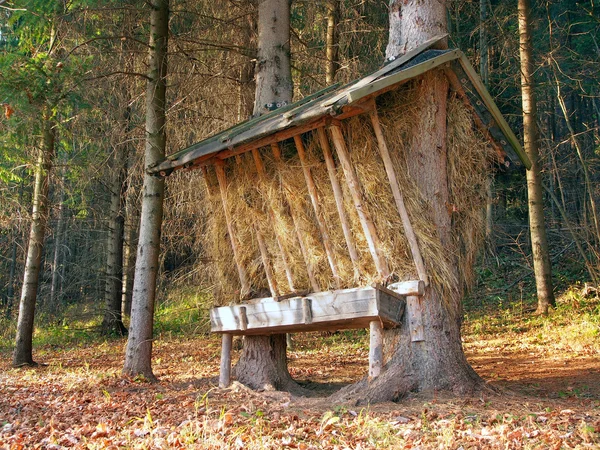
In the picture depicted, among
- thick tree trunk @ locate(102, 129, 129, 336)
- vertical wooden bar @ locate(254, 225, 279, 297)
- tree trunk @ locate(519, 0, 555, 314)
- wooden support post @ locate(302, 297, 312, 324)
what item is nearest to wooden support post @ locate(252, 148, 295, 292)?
vertical wooden bar @ locate(254, 225, 279, 297)

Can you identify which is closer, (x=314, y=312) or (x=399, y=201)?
(x=399, y=201)

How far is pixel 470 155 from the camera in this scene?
25.1 feet

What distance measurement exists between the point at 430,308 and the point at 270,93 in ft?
12.9

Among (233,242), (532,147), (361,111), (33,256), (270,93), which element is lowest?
(233,242)

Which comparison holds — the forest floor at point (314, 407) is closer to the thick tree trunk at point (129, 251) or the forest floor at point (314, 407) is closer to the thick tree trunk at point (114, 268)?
the thick tree trunk at point (114, 268)

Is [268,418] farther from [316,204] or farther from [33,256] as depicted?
[33,256]

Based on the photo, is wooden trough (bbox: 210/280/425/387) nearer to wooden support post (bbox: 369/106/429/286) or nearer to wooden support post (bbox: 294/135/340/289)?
wooden support post (bbox: 369/106/429/286)

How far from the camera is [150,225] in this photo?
30.9 feet

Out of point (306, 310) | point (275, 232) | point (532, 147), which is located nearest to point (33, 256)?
point (275, 232)

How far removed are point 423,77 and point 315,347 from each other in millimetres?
7322

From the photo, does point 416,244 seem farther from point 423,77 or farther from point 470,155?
point 423,77

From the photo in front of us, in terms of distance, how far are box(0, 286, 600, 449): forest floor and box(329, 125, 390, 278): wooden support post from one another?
1.48 metres

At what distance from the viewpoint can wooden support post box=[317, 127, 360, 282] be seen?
712cm

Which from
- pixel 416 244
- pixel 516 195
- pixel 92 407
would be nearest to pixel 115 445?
pixel 92 407
